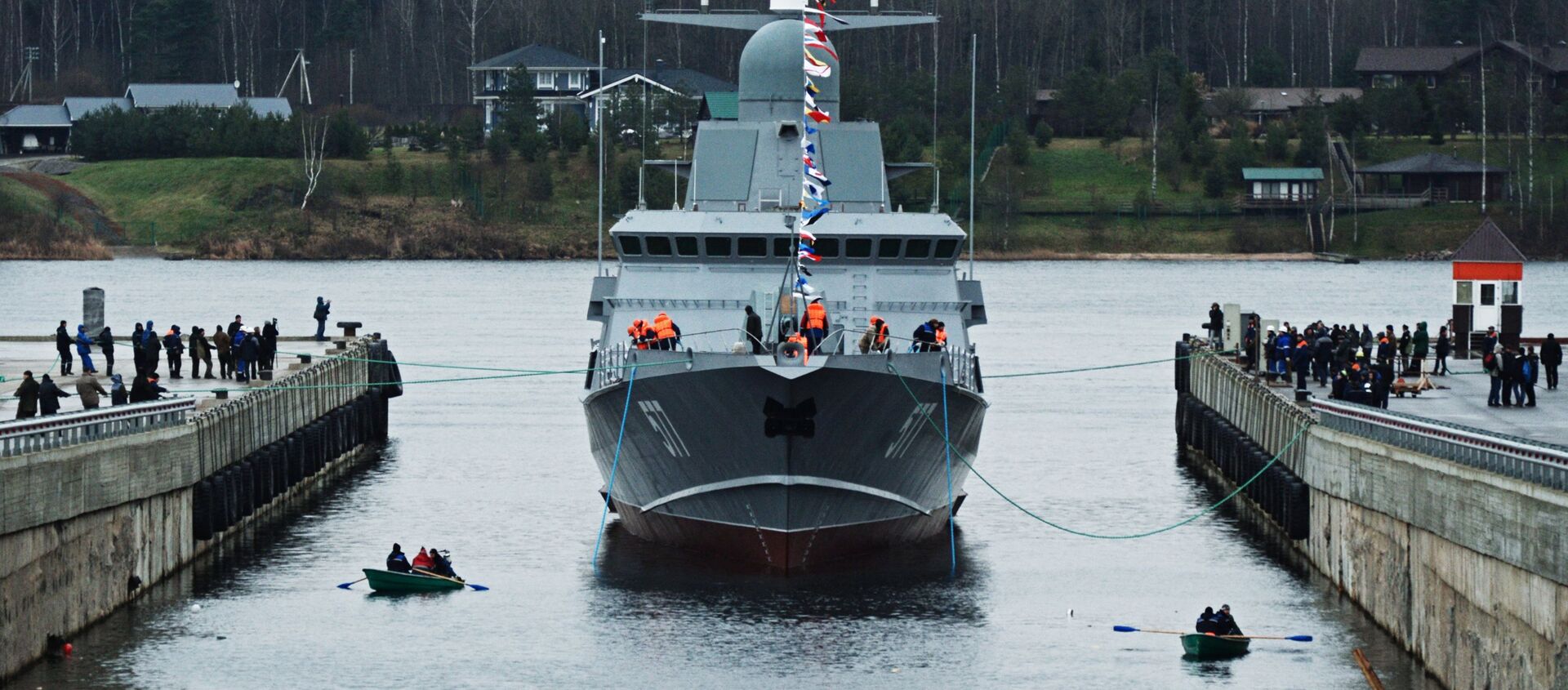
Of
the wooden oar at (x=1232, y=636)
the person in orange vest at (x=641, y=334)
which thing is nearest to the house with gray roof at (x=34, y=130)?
the person in orange vest at (x=641, y=334)

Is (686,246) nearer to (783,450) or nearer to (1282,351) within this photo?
(783,450)

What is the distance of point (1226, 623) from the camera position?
3131cm

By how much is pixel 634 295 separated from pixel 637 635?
7133 millimetres

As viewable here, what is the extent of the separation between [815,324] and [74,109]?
139 metres

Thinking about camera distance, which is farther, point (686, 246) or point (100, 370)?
point (100, 370)

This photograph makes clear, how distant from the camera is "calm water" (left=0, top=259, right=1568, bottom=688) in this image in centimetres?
3030

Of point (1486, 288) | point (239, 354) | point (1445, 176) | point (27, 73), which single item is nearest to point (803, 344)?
point (239, 354)

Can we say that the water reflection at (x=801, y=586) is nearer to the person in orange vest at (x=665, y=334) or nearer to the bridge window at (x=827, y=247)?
the person in orange vest at (x=665, y=334)

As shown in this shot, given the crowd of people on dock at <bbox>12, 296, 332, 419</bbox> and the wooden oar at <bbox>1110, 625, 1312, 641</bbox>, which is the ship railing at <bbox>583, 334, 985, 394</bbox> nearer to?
the wooden oar at <bbox>1110, 625, 1312, 641</bbox>

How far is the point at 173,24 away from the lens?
561 feet

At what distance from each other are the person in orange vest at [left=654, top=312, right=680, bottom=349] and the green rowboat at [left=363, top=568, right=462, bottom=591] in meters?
5.13

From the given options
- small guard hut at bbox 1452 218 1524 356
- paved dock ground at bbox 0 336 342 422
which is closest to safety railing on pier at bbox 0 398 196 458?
→ paved dock ground at bbox 0 336 342 422

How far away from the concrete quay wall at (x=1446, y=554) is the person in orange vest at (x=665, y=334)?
1005 centimetres

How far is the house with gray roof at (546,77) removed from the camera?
164 metres
